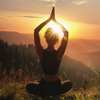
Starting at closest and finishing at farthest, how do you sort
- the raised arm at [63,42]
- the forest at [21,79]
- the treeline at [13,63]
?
the raised arm at [63,42]
the forest at [21,79]
the treeline at [13,63]

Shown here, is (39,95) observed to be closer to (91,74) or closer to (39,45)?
(39,45)

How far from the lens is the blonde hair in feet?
12.6

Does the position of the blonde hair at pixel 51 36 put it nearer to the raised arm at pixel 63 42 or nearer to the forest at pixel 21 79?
the raised arm at pixel 63 42

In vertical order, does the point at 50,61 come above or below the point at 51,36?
below

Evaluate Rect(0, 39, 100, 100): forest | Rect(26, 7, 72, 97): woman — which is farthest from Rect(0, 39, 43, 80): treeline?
Rect(26, 7, 72, 97): woman

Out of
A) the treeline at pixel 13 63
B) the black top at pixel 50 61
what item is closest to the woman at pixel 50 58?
the black top at pixel 50 61

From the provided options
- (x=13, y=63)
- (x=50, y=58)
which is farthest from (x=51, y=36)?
(x=13, y=63)

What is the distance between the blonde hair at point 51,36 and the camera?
3.85 m

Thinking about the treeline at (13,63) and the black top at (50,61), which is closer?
the black top at (50,61)

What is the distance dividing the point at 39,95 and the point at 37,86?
0.31 metres

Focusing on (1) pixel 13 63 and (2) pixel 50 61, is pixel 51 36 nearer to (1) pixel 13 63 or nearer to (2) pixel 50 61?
(2) pixel 50 61

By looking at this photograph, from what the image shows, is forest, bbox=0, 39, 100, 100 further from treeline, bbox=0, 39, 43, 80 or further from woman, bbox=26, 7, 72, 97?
woman, bbox=26, 7, 72, 97

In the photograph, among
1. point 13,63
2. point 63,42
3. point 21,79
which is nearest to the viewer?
point 63,42

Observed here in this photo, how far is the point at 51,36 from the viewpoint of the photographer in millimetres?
3871
